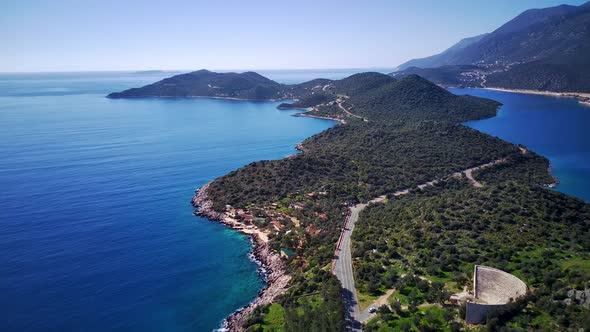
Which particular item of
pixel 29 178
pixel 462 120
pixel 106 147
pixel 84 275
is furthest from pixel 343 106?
pixel 84 275

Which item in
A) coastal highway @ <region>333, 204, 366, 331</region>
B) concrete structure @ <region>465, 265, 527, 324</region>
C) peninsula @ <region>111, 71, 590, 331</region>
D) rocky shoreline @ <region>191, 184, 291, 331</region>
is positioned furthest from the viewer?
rocky shoreline @ <region>191, 184, 291, 331</region>

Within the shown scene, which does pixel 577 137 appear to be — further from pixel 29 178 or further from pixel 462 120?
pixel 29 178

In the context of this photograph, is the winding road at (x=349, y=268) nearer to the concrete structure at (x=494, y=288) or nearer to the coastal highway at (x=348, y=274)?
the coastal highway at (x=348, y=274)

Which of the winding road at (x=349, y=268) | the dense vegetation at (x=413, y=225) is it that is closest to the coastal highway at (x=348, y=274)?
the winding road at (x=349, y=268)

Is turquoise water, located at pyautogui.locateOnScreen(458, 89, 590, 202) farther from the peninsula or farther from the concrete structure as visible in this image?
the concrete structure

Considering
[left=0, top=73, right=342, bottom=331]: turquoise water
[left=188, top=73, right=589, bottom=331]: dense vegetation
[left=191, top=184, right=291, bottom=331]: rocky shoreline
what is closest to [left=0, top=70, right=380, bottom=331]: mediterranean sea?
[left=0, top=73, right=342, bottom=331]: turquoise water

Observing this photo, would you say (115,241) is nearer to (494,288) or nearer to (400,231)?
(400,231)
